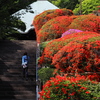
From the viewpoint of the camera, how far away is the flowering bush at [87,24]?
47.7ft

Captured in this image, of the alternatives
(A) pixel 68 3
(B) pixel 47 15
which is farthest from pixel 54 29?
(A) pixel 68 3

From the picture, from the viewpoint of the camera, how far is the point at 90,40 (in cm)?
896

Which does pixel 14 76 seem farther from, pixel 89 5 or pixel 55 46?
pixel 89 5

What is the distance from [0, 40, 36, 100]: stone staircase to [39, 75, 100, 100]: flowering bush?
20.1 ft

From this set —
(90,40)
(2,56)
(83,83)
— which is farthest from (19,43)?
(83,83)

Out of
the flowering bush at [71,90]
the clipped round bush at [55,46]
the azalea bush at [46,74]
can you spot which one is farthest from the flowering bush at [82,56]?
the azalea bush at [46,74]

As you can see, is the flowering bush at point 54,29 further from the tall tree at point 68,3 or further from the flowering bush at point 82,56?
the tall tree at point 68,3

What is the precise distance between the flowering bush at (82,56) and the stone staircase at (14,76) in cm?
485

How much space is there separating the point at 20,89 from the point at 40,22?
18.6 feet

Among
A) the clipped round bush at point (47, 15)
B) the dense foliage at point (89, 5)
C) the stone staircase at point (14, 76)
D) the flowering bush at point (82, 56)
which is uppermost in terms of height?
the dense foliage at point (89, 5)

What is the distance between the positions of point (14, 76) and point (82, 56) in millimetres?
7177

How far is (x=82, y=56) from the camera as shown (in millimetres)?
8750

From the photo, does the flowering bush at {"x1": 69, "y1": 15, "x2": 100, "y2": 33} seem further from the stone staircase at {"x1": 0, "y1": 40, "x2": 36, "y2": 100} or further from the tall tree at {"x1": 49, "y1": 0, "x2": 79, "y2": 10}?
the tall tree at {"x1": 49, "y1": 0, "x2": 79, "y2": 10}

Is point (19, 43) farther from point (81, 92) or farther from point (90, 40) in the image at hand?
point (81, 92)
